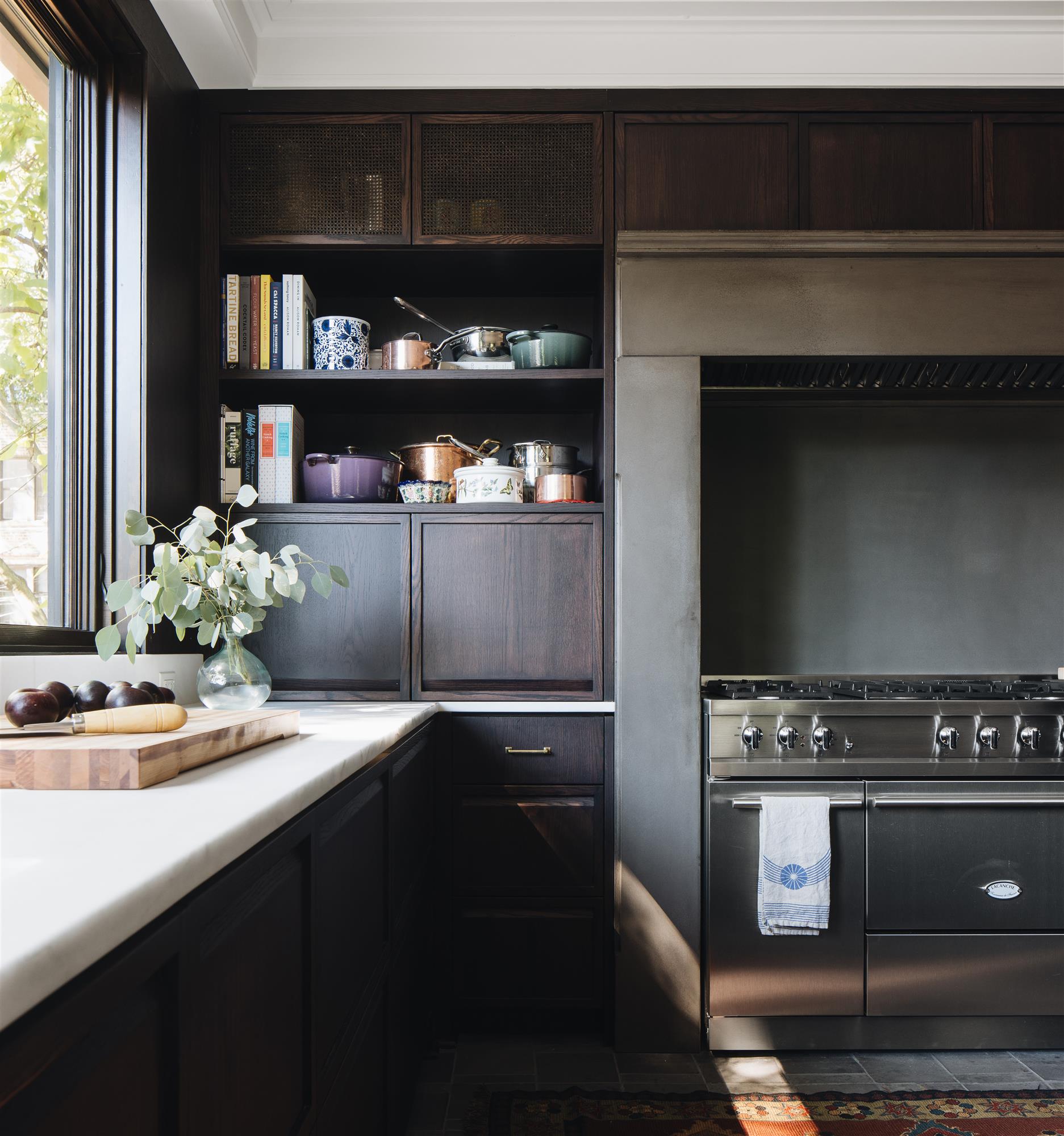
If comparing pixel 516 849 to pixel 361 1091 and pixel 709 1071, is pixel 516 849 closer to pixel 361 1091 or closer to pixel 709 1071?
pixel 709 1071

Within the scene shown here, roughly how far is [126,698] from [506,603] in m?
1.15

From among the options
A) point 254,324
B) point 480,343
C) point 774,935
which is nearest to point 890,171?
point 480,343

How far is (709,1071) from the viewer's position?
2.13m

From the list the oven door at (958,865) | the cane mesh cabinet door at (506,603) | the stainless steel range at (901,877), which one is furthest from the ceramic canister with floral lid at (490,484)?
the oven door at (958,865)

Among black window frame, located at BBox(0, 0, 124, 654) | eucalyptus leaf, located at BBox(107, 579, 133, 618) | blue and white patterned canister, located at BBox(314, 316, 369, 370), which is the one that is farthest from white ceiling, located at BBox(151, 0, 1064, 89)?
eucalyptus leaf, located at BBox(107, 579, 133, 618)

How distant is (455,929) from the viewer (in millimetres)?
2289

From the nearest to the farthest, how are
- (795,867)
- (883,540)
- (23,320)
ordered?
(23,320), (795,867), (883,540)

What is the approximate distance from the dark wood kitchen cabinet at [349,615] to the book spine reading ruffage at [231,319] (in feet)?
1.48

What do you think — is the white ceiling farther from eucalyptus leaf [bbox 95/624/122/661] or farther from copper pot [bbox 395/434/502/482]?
eucalyptus leaf [bbox 95/624/122/661]

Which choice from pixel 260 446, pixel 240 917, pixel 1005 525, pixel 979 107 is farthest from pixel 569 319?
pixel 240 917

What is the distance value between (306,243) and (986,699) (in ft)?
6.69

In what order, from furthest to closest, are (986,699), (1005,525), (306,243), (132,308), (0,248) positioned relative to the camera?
(1005,525), (306,243), (986,699), (132,308), (0,248)

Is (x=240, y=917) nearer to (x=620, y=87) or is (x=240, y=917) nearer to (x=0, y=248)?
(x=0, y=248)

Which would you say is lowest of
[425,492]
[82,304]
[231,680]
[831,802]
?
[831,802]
